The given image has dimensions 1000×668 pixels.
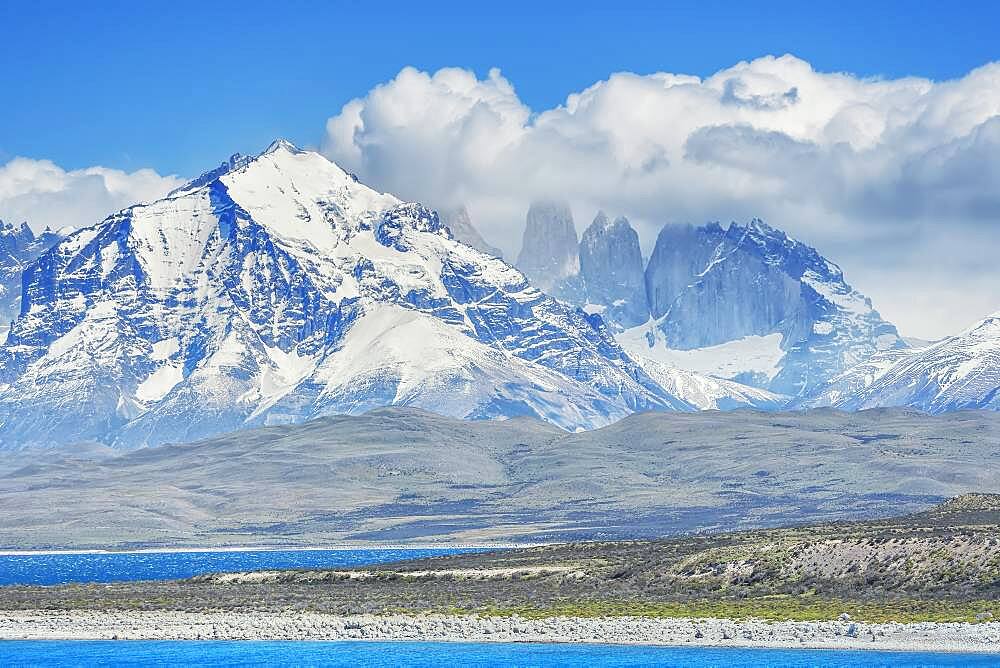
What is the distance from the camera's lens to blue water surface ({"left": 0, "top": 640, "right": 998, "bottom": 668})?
118m

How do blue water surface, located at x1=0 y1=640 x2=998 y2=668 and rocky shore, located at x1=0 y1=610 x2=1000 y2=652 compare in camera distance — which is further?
rocky shore, located at x1=0 y1=610 x2=1000 y2=652

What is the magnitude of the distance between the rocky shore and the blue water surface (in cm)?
216

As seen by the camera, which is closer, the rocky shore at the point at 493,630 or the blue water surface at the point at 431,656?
the blue water surface at the point at 431,656

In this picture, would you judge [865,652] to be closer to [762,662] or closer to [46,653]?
[762,662]

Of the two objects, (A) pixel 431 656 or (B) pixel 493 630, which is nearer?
(A) pixel 431 656

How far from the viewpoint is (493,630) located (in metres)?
138

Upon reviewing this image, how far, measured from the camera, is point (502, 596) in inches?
6329

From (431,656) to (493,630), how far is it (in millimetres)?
12328

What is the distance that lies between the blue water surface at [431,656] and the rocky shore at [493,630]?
84.9 inches

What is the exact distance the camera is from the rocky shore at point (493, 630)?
123m

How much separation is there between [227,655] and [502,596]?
126 ft

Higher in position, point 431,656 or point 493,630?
point 493,630

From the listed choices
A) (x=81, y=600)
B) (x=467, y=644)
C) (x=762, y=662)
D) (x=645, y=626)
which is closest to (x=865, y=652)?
(x=762, y=662)

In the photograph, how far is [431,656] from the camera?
126 metres
